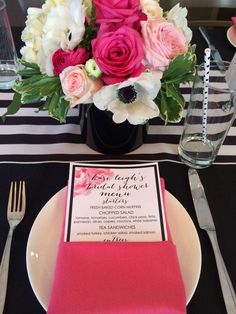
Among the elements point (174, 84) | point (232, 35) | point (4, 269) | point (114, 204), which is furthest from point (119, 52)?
point (232, 35)

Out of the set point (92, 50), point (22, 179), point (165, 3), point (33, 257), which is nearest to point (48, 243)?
point (33, 257)

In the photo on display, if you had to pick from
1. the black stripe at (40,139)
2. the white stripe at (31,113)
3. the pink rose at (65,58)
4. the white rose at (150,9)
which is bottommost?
the black stripe at (40,139)

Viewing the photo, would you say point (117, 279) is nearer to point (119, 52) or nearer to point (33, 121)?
point (119, 52)

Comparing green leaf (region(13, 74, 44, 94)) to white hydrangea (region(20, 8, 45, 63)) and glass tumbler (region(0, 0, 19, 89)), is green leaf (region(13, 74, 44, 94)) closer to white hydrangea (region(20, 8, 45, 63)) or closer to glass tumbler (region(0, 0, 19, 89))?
white hydrangea (region(20, 8, 45, 63))

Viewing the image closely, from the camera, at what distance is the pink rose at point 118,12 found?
46cm

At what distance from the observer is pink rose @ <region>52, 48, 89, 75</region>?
0.48m

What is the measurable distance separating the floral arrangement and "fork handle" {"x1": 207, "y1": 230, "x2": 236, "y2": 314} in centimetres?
21

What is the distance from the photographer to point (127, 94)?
1.60ft

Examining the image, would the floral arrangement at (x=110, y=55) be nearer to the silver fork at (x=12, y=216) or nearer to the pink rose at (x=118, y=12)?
the pink rose at (x=118, y=12)

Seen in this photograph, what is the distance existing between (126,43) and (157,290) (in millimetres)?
314

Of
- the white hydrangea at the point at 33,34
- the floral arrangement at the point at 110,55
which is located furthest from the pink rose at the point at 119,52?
the white hydrangea at the point at 33,34

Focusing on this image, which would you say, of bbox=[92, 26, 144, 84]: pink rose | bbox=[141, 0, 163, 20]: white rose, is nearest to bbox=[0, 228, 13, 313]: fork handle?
bbox=[92, 26, 144, 84]: pink rose

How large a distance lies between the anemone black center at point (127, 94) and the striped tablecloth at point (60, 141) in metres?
0.17

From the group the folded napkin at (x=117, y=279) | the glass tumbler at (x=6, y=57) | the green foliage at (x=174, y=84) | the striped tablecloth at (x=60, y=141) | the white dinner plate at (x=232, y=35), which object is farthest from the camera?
the white dinner plate at (x=232, y=35)
